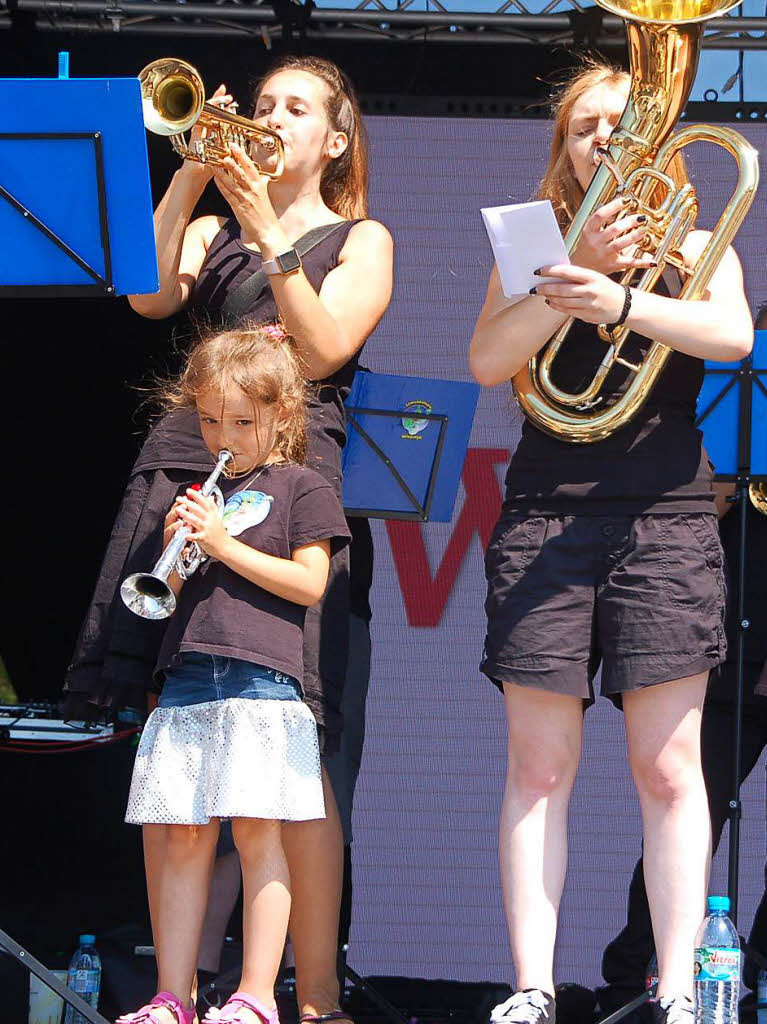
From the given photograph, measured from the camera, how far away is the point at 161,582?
8.94ft

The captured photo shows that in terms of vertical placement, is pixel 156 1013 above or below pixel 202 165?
below

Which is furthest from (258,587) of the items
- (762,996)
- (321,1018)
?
(762,996)

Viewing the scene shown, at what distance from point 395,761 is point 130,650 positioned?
198 cm

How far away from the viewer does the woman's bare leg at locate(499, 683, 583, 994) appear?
268 centimetres

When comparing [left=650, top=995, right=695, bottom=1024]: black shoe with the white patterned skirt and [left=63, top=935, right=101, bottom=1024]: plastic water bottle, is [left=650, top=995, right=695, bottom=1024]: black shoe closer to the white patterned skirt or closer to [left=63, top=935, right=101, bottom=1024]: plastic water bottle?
the white patterned skirt

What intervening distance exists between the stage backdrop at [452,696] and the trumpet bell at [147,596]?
2123 mm

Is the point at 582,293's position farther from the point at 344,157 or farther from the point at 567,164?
the point at 344,157

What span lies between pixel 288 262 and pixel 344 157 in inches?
24.9

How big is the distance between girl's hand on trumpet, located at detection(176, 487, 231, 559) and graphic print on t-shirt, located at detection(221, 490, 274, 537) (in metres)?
0.11

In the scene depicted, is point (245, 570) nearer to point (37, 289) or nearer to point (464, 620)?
point (37, 289)

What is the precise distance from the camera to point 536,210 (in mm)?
2584

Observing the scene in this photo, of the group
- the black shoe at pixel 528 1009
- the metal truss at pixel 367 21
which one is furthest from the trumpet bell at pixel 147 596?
the metal truss at pixel 367 21

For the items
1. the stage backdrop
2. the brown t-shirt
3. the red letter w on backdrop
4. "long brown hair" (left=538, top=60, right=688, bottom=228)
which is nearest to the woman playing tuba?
"long brown hair" (left=538, top=60, right=688, bottom=228)

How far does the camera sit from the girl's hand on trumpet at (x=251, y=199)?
2.96 m
